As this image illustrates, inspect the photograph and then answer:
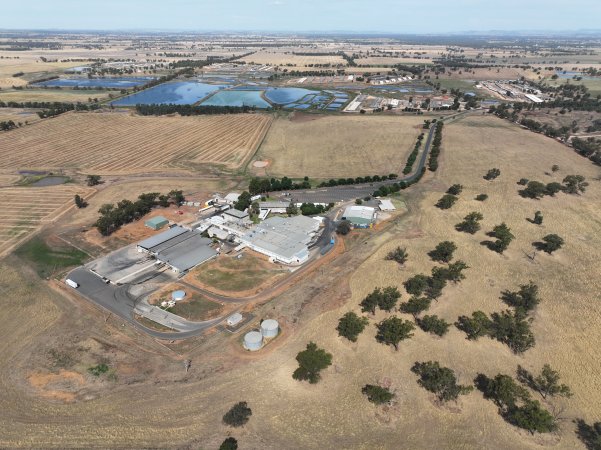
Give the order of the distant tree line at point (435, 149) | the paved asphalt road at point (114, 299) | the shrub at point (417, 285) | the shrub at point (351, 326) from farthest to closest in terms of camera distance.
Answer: the distant tree line at point (435, 149)
the shrub at point (417, 285)
the paved asphalt road at point (114, 299)
the shrub at point (351, 326)

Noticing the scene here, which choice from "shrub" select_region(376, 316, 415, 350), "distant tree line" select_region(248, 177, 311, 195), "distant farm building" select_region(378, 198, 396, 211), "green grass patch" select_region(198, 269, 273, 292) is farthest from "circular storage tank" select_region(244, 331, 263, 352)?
"distant tree line" select_region(248, 177, 311, 195)

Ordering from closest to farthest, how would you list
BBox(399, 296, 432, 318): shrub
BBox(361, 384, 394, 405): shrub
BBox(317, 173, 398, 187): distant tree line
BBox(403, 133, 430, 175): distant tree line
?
BBox(361, 384, 394, 405): shrub < BBox(399, 296, 432, 318): shrub < BBox(317, 173, 398, 187): distant tree line < BBox(403, 133, 430, 175): distant tree line

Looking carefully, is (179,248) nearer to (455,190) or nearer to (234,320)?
(234,320)

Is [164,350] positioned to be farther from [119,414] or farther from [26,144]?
[26,144]

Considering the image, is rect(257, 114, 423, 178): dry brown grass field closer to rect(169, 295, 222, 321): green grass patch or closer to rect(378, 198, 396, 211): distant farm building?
rect(378, 198, 396, 211): distant farm building

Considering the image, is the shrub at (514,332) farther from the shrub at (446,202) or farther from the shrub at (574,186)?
the shrub at (574,186)

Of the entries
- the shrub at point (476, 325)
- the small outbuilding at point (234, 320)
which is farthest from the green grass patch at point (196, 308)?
the shrub at point (476, 325)

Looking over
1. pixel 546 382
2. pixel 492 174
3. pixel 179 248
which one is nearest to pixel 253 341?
pixel 179 248
